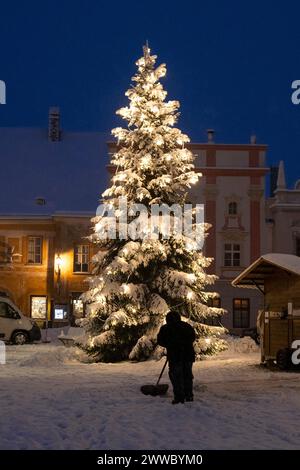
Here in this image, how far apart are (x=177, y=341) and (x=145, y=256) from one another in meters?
9.18

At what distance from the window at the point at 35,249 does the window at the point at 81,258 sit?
7.55ft

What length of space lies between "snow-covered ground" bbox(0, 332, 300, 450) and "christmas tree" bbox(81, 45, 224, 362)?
6.69 ft

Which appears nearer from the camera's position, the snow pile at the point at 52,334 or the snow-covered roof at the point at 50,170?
the snow pile at the point at 52,334

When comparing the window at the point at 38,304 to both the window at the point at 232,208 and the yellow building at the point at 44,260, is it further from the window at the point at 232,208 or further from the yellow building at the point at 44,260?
the window at the point at 232,208

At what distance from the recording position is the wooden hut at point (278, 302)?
19.9m

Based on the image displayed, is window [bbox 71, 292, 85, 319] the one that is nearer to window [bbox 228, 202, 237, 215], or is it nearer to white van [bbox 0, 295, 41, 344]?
window [bbox 228, 202, 237, 215]

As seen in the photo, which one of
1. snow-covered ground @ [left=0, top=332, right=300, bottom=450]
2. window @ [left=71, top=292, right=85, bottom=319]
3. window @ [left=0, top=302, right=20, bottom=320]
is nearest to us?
snow-covered ground @ [left=0, top=332, right=300, bottom=450]

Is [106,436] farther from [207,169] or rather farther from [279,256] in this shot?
[207,169]

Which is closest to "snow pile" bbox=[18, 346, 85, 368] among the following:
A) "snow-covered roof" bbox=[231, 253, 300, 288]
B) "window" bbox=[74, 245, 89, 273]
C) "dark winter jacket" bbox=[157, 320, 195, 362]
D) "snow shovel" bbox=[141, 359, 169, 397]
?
"snow-covered roof" bbox=[231, 253, 300, 288]

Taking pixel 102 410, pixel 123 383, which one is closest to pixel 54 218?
pixel 123 383

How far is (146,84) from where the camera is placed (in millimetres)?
22875

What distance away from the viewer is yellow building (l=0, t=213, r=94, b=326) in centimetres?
4425

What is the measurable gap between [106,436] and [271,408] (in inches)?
149

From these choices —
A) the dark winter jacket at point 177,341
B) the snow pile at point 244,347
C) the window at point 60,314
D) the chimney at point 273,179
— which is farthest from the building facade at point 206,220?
the dark winter jacket at point 177,341
